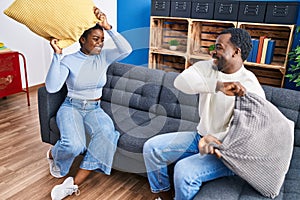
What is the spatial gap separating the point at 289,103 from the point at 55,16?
137 cm

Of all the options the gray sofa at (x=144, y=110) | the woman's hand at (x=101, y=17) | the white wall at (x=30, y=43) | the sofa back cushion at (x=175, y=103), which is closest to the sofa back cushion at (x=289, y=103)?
the gray sofa at (x=144, y=110)

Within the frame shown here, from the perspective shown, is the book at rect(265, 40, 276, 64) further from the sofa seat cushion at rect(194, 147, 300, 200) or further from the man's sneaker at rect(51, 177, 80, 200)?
the man's sneaker at rect(51, 177, 80, 200)

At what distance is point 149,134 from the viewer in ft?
5.57

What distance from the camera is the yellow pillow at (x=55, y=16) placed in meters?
1.33

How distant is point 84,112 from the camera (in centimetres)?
172

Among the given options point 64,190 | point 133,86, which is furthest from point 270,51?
point 64,190

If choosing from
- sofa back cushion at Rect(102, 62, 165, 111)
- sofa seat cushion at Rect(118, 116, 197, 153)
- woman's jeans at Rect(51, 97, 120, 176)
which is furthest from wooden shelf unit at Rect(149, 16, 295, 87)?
woman's jeans at Rect(51, 97, 120, 176)

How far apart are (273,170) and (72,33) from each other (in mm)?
1172

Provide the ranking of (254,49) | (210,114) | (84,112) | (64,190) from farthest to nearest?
(254,49) → (84,112) → (64,190) → (210,114)

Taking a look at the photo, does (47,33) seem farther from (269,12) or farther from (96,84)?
(269,12)

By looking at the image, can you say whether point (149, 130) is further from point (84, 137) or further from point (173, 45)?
point (173, 45)

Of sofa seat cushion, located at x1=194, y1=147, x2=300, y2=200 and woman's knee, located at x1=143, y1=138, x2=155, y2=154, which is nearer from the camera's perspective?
sofa seat cushion, located at x1=194, y1=147, x2=300, y2=200

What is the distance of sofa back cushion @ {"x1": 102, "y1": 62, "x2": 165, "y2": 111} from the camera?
2004 mm

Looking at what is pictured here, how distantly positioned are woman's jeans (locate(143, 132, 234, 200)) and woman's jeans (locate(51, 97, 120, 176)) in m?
0.27
